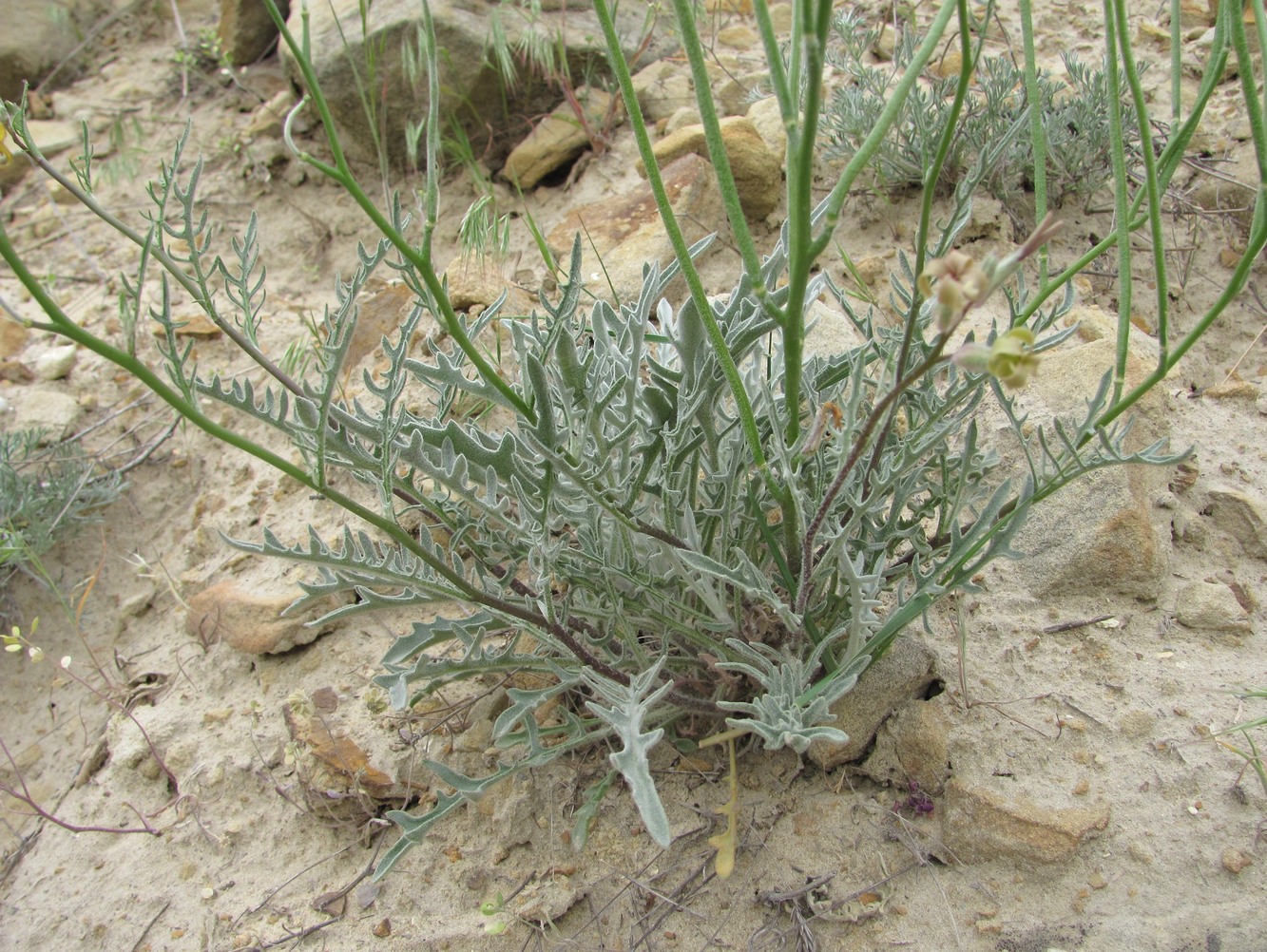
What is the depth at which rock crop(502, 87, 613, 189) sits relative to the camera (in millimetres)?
2967

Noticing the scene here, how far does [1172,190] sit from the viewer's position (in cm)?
231

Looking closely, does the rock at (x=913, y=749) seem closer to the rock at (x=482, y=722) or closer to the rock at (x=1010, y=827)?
the rock at (x=1010, y=827)

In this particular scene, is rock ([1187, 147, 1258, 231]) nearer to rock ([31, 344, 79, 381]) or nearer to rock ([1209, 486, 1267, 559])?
rock ([1209, 486, 1267, 559])

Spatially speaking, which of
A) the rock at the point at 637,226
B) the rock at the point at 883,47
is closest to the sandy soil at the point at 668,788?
the rock at the point at 637,226

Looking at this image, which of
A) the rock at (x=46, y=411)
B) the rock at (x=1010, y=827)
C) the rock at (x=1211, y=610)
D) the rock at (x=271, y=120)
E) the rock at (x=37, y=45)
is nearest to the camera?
the rock at (x=1010, y=827)

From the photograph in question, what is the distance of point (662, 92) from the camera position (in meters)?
3.04

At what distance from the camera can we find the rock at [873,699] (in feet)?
4.76

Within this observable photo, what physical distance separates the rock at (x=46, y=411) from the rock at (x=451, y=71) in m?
1.28

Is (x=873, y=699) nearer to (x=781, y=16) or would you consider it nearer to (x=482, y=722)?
(x=482, y=722)

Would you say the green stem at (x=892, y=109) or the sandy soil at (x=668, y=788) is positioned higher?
the green stem at (x=892, y=109)

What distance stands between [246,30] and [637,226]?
7.74ft

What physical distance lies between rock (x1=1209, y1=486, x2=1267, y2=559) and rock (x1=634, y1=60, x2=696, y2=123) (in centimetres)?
197

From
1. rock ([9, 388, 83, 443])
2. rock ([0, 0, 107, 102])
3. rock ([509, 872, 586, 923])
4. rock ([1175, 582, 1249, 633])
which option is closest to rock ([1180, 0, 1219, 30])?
rock ([1175, 582, 1249, 633])

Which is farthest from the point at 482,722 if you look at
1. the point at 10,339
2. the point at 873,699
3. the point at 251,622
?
the point at 10,339
